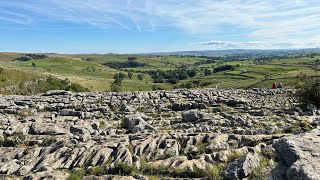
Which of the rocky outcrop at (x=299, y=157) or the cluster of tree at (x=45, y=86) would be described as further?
the cluster of tree at (x=45, y=86)

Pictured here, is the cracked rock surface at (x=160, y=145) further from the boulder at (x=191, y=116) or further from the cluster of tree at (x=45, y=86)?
the cluster of tree at (x=45, y=86)

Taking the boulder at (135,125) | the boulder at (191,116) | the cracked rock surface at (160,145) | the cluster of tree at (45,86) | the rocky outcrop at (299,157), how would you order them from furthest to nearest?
1. the cluster of tree at (45,86)
2. the boulder at (191,116)
3. the boulder at (135,125)
4. the cracked rock surface at (160,145)
5. the rocky outcrop at (299,157)

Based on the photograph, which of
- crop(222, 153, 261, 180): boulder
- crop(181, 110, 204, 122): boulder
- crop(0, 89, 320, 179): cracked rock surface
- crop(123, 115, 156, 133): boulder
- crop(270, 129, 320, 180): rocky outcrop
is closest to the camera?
crop(270, 129, 320, 180): rocky outcrop

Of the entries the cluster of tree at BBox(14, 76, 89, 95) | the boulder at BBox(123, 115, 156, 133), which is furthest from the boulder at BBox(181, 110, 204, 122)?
the cluster of tree at BBox(14, 76, 89, 95)

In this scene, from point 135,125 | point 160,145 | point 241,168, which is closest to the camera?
point 241,168

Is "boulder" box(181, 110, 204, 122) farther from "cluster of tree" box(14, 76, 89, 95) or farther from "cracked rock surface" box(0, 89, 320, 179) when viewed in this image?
"cluster of tree" box(14, 76, 89, 95)

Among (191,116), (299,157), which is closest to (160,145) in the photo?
(191,116)

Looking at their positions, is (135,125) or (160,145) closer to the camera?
(160,145)

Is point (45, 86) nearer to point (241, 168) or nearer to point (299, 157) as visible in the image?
point (241, 168)

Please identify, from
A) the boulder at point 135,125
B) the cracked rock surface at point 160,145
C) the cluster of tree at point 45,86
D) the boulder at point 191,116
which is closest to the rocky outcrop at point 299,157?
the cracked rock surface at point 160,145

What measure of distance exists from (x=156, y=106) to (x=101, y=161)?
27.4 meters

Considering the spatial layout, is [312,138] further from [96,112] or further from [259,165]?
[96,112]

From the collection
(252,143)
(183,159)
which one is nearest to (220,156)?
(183,159)

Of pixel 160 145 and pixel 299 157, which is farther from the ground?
pixel 299 157
